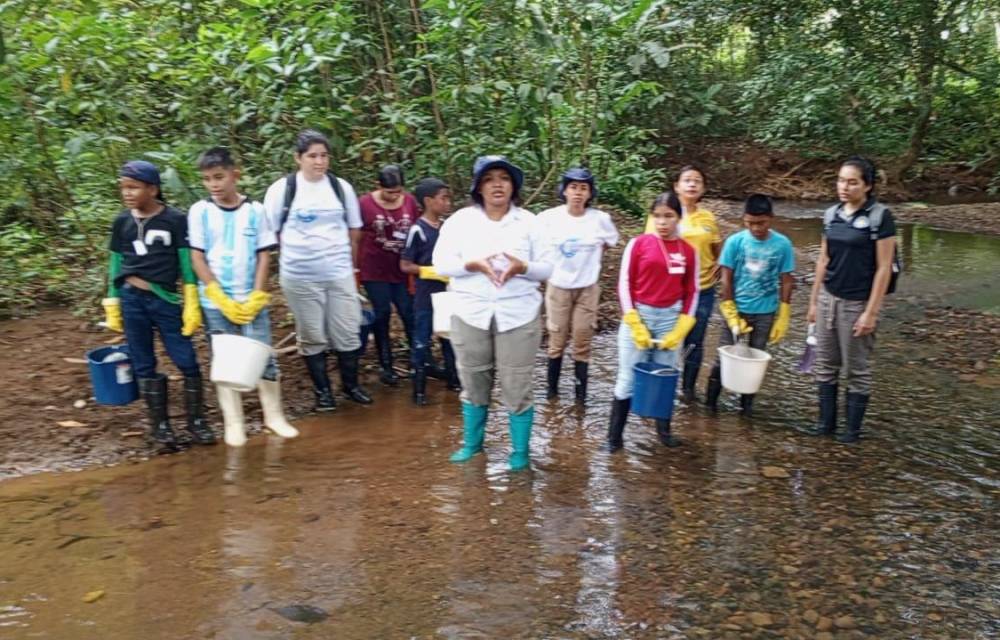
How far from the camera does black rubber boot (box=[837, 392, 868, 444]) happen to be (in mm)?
5358

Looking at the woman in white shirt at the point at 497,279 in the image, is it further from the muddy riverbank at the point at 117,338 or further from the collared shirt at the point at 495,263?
the muddy riverbank at the point at 117,338

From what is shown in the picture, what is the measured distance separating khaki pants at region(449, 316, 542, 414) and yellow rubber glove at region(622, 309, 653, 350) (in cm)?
65

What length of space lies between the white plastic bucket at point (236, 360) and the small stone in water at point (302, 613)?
1.94m

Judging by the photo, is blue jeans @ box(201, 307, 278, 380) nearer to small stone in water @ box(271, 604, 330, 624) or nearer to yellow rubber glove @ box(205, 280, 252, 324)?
yellow rubber glove @ box(205, 280, 252, 324)

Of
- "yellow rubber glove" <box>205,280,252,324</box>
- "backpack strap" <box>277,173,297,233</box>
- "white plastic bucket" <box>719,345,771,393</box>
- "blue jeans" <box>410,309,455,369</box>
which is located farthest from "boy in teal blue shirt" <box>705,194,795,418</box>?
"yellow rubber glove" <box>205,280,252,324</box>

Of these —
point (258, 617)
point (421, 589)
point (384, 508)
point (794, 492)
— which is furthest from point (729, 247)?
point (258, 617)

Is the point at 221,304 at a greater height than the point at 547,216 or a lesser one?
lesser

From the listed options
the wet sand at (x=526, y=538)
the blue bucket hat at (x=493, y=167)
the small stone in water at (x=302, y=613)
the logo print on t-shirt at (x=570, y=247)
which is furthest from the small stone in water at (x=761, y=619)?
the logo print on t-shirt at (x=570, y=247)

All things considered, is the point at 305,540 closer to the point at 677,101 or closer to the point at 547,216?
the point at 547,216

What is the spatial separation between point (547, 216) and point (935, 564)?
3.39 m

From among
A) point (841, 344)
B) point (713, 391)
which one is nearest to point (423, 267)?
point (713, 391)

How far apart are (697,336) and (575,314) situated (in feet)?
2.91

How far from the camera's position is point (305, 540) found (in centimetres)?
406

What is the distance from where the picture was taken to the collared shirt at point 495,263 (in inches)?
183
